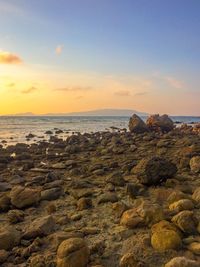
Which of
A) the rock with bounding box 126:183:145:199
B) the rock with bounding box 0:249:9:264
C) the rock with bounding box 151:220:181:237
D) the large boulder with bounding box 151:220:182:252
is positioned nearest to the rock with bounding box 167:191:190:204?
the rock with bounding box 126:183:145:199

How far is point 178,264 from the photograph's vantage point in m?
4.77

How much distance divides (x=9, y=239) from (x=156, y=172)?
4.50 m

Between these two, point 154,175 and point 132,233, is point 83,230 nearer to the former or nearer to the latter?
point 132,233

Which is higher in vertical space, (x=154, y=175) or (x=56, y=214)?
(x=154, y=175)

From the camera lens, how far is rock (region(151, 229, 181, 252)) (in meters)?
5.58

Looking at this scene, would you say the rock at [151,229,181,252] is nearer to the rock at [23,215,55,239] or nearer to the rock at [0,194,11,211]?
the rock at [23,215,55,239]

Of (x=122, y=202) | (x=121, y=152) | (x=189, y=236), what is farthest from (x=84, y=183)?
(x=121, y=152)

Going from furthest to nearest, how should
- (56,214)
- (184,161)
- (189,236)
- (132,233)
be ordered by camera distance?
(184,161) < (56,214) < (132,233) < (189,236)

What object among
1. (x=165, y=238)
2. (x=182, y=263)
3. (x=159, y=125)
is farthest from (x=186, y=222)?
(x=159, y=125)

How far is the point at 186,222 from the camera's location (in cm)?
612

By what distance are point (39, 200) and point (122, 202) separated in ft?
7.14

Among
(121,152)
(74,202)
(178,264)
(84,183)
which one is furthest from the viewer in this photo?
(121,152)

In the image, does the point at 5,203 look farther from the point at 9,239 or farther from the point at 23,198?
the point at 9,239

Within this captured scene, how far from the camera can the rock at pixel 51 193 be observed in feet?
30.1
